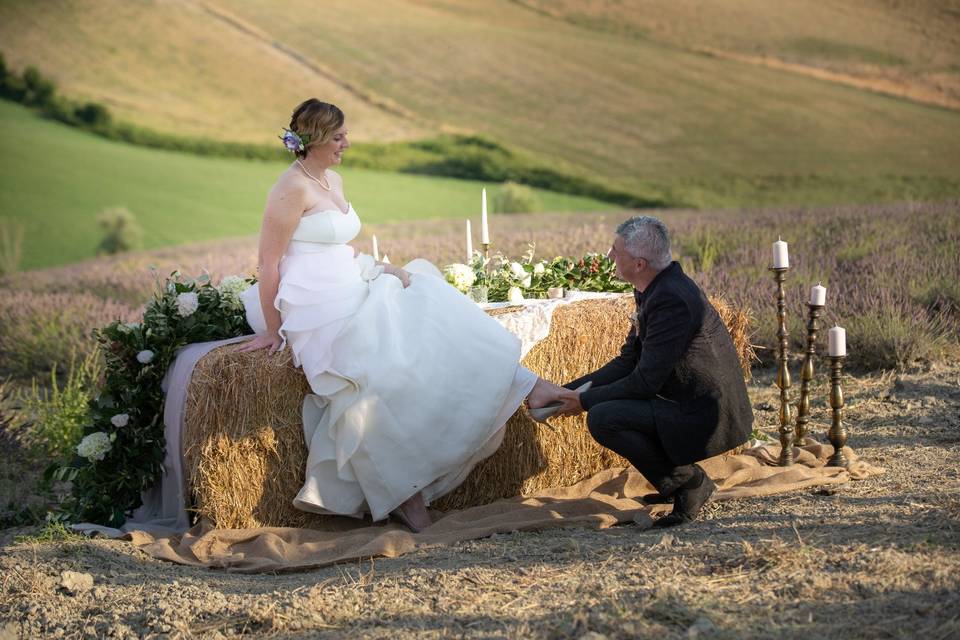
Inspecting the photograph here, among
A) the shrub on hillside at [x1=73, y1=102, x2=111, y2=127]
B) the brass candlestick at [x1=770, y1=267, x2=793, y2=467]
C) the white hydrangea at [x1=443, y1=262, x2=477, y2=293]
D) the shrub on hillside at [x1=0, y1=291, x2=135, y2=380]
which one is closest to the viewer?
the brass candlestick at [x1=770, y1=267, x2=793, y2=467]

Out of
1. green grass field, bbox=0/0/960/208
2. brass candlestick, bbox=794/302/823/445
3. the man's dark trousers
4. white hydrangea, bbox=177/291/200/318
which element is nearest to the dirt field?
the man's dark trousers

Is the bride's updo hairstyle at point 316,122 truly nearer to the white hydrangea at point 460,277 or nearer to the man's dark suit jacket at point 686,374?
the white hydrangea at point 460,277

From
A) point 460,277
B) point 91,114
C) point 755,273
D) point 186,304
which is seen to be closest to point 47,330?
point 186,304

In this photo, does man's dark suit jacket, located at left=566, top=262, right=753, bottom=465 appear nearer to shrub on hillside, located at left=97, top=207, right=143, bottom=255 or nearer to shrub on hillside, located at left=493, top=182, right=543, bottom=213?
shrub on hillside, located at left=493, top=182, right=543, bottom=213

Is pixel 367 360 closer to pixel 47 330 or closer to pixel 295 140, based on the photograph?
pixel 295 140

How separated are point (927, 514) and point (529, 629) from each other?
1540mm

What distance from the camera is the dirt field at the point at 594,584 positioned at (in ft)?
8.66

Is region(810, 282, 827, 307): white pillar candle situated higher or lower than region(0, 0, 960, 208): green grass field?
lower

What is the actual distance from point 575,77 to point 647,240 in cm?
913

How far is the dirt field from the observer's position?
2.64m

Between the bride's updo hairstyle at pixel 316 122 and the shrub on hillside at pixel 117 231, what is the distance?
309 inches

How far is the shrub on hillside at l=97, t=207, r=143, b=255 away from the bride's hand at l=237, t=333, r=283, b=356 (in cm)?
791

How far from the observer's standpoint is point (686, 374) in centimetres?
370

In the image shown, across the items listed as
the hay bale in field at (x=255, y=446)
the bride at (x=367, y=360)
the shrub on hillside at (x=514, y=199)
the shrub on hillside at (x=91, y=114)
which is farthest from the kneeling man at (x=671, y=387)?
the shrub on hillside at (x=91, y=114)
